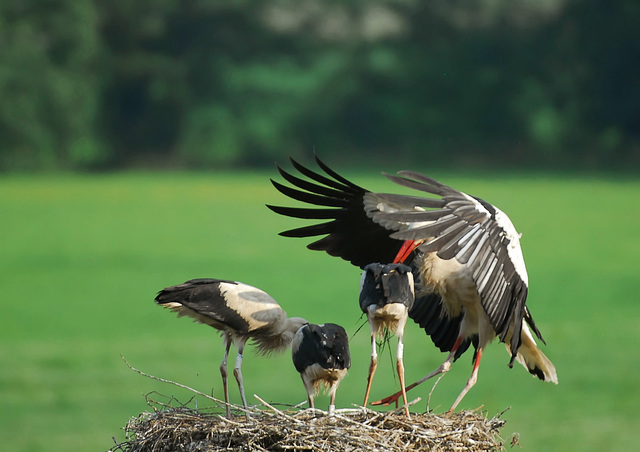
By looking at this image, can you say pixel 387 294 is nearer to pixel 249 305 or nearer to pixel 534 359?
pixel 249 305

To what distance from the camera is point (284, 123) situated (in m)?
53.9

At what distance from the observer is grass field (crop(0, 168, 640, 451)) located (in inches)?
663

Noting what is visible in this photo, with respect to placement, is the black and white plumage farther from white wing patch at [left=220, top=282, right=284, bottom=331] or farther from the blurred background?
the blurred background

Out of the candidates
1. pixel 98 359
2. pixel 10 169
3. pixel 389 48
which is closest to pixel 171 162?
pixel 10 169

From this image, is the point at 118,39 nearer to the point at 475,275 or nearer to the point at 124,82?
the point at 124,82

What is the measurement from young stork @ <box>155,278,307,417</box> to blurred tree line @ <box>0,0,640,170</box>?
44.3 metres

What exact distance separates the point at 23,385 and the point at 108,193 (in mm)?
31166

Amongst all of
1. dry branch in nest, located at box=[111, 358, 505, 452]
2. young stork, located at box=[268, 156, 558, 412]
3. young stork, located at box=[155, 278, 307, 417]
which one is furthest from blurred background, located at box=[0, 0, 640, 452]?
dry branch in nest, located at box=[111, 358, 505, 452]

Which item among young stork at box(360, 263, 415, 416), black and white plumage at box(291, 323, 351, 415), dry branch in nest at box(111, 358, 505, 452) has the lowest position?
dry branch in nest at box(111, 358, 505, 452)

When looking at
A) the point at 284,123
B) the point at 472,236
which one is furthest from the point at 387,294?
the point at 284,123

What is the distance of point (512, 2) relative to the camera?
179 feet

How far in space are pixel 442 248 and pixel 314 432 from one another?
1.14 m

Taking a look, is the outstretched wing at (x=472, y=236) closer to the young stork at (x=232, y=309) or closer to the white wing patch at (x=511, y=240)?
the white wing patch at (x=511, y=240)

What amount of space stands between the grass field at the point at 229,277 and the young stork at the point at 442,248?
405 cm
